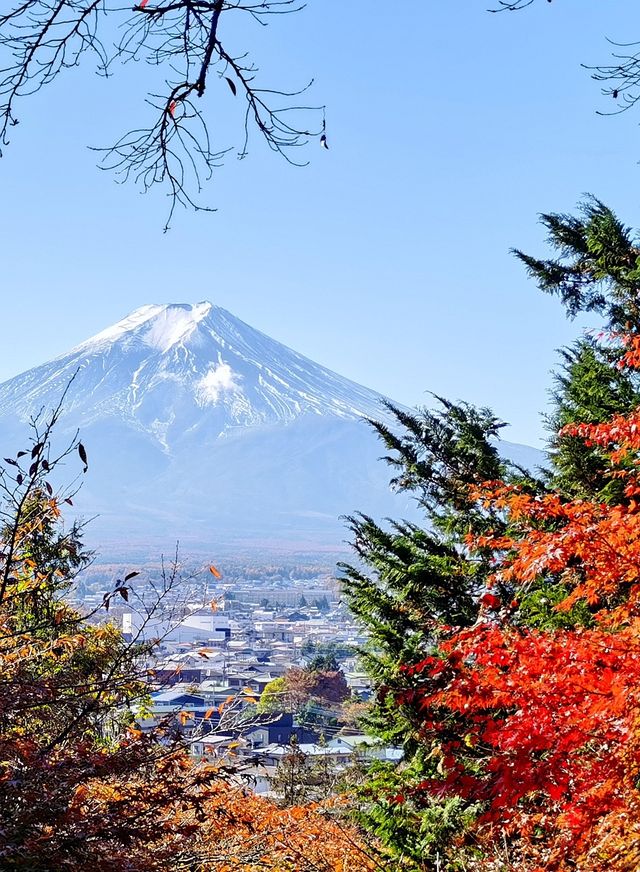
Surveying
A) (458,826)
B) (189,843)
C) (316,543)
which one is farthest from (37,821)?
(316,543)

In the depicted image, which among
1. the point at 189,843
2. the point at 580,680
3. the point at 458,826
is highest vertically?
the point at 580,680

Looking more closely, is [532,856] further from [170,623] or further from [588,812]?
[170,623]

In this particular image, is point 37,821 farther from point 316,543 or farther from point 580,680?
point 316,543

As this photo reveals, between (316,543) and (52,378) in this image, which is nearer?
(316,543)

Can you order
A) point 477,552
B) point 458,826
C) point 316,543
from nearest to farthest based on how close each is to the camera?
point 458,826 → point 477,552 → point 316,543

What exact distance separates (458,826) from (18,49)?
8.31m

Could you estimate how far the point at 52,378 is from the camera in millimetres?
196500

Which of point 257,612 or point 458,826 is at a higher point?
point 257,612

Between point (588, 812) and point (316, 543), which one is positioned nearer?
point (588, 812)

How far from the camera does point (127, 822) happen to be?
4.34 metres

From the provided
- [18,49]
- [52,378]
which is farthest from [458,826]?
[52,378]

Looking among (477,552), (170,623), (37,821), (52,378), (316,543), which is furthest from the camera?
(52,378)

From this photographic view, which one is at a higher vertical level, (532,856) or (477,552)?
(477,552)

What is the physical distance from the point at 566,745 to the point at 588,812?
443 mm
